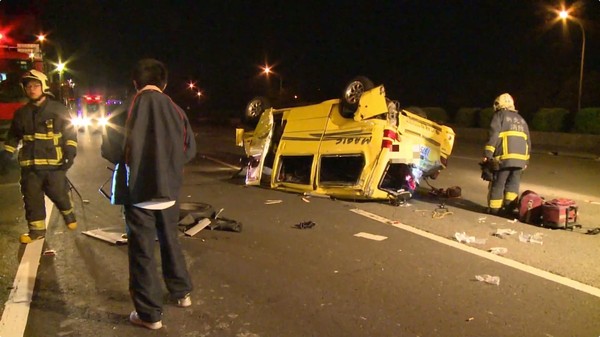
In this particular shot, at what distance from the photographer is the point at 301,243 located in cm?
618

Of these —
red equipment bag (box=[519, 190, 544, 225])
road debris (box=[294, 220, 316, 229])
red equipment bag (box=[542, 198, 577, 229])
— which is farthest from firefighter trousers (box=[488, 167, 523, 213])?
road debris (box=[294, 220, 316, 229])

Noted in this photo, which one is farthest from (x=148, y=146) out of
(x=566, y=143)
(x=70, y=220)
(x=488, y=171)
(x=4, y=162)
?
(x=566, y=143)

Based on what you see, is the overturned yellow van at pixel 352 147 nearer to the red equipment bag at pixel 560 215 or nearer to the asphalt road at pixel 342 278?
the asphalt road at pixel 342 278

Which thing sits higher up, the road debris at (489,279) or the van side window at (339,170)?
the van side window at (339,170)

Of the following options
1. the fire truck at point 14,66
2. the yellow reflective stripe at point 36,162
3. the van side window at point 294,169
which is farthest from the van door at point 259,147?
the fire truck at point 14,66

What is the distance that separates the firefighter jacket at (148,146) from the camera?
3676mm

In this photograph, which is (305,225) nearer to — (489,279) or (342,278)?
(342,278)

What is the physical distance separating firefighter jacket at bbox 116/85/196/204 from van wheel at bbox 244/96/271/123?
749cm

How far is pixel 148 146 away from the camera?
12.1 ft

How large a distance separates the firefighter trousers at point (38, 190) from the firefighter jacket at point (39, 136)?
0.10 metres

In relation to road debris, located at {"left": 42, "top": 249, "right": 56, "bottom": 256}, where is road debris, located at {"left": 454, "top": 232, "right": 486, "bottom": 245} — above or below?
above

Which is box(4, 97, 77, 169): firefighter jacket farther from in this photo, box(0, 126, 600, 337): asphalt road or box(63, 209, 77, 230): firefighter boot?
box(0, 126, 600, 337): asphalt road

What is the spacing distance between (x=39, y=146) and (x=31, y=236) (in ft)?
3.49

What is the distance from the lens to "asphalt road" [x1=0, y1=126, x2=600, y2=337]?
393 centimetres
